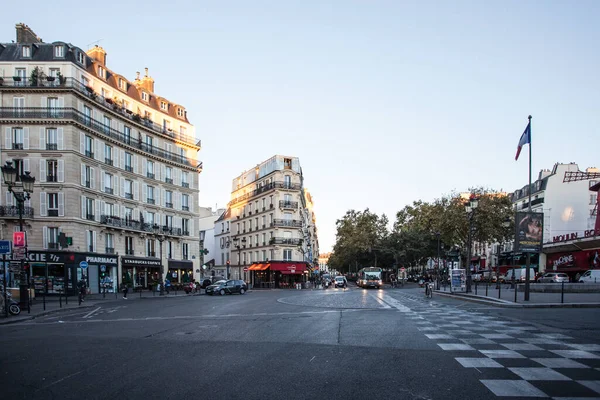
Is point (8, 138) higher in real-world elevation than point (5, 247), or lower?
higher

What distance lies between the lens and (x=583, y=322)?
1323 centimetres

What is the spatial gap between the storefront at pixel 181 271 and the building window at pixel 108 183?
11.0m

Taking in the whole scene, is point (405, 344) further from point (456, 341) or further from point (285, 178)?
point (285, 178)

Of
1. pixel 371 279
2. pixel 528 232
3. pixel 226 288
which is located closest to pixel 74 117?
pixel 226 288

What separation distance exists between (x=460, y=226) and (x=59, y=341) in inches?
1659

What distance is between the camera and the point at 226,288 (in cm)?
4025

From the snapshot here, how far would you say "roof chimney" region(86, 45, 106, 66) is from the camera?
46.9 m

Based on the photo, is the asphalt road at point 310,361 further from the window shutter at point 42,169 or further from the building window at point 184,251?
the building window at point 184,251

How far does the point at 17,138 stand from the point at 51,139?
281 cm

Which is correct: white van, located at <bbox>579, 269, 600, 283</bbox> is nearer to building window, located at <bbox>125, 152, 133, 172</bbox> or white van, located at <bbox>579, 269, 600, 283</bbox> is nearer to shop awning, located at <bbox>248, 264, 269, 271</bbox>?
shop awning, located at <bbox>248, 264, 269, 271</bbox>

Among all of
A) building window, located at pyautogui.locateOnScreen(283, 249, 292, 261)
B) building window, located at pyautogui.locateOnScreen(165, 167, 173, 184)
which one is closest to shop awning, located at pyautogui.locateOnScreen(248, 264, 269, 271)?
building window, located at pyautogui.locateOnScreen(283, 249, 292, 261)

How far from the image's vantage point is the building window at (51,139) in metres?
38.5

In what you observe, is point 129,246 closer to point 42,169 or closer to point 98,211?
point 98,211

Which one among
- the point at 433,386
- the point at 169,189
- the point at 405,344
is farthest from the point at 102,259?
the point at 433,386
